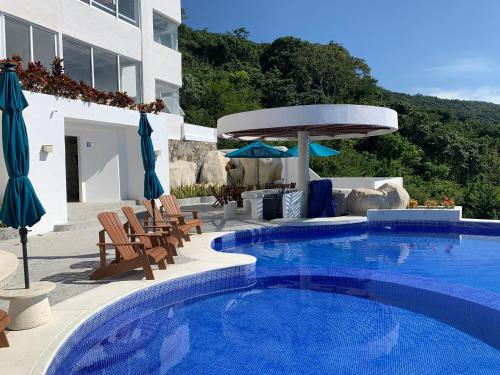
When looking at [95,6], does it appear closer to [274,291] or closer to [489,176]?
[274,291]

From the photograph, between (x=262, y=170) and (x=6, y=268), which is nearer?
(x=6, y=268)

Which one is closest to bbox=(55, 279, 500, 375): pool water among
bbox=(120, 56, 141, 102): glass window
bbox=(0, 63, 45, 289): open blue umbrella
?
bbox=(0, 63, 45, 289): open blue umbrella

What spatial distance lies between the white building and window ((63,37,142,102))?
0.03 m

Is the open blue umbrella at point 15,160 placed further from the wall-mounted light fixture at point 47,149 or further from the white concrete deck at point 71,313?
the wall-mounted light fixture at point 47,149

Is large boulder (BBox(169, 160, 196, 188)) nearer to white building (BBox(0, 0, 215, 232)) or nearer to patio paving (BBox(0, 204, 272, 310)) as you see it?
white building (BBox(0, 0, 215, 232))

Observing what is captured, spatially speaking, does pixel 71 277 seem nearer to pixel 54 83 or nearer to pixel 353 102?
pixel 54 83

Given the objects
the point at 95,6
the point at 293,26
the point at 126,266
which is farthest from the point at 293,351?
the point at 293,26

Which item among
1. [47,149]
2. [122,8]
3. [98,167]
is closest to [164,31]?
[122,8]

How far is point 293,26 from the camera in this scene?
169ft

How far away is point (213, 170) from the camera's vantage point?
858 inches

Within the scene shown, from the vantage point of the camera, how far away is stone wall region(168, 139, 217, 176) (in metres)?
20.4

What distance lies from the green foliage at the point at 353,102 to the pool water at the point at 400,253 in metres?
6.32

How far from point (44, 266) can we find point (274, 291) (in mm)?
4022

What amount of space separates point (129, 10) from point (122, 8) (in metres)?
0.42
